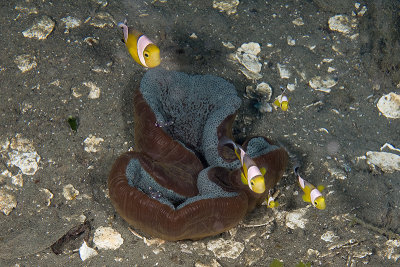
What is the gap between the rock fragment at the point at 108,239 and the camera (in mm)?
3404

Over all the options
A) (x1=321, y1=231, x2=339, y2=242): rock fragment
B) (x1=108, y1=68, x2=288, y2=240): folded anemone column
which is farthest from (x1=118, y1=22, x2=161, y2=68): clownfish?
(x1=321, y1=231, x2=339, y2=242): rock fragment

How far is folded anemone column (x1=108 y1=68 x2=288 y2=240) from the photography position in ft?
9.30

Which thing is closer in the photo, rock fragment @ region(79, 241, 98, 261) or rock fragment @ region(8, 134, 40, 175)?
rock fragment @ region(79, 241, 98, 261)

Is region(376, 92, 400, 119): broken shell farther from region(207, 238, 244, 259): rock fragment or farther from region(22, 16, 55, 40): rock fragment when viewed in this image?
region(22, 16, 55, 40): rock fragment

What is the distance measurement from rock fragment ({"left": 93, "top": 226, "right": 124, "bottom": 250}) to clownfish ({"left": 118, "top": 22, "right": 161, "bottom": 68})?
1798 mm

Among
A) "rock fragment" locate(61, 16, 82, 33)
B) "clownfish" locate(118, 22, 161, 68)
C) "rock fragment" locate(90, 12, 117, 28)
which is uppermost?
"clownfish" locate(118, 22, 161, 68)

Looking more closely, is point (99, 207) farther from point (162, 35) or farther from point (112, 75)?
point (162, 35)

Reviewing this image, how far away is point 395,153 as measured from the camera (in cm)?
412

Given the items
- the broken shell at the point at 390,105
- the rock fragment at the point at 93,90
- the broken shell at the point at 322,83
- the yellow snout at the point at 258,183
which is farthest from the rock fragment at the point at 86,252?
the broken shell at the point at 390,105

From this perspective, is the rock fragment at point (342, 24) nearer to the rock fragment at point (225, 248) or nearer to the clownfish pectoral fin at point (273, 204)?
the clownfish pectoral fin at point (273, 204)

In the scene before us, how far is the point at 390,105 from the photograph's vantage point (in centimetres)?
450

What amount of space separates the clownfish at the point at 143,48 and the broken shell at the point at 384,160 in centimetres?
288

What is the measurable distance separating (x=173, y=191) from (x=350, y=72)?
3.23 metres

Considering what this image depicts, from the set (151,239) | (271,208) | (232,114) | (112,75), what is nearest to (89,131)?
(112,75)
